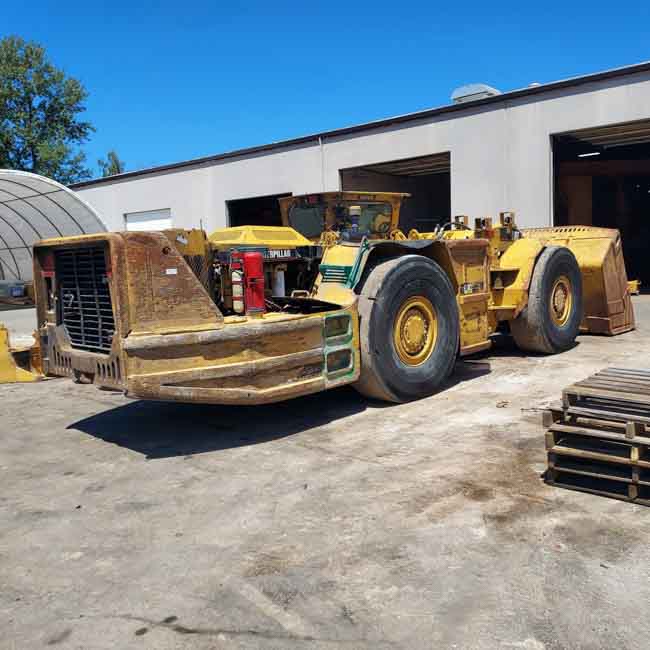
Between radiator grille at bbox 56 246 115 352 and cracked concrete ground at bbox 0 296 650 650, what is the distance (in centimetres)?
87

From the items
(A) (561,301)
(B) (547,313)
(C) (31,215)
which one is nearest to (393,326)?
(B) (547,313)

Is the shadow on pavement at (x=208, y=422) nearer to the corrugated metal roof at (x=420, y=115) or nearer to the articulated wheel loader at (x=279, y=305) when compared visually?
the articulated wheel loader at (x=279, y=305)

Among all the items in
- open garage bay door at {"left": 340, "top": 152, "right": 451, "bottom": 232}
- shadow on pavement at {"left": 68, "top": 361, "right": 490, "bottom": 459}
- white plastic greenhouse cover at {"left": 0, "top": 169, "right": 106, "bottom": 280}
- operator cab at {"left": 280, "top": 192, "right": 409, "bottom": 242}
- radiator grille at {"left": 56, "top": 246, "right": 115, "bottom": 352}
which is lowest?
shadow on pavement at {"left": 68, "top": 361, "right": 490, "bottom": 459}

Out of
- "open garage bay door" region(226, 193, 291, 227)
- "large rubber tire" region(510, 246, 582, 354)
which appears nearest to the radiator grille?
"large rubber tire" region(510, 246, 582, 354)

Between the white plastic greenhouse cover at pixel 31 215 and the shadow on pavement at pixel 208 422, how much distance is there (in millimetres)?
6892

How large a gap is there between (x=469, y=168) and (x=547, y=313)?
310 inches

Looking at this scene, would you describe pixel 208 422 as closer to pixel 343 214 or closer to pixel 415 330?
pixel 415 330

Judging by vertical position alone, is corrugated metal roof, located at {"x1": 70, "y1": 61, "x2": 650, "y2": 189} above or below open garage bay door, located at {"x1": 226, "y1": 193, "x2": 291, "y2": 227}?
above

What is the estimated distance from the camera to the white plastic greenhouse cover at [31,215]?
13195 millimetres

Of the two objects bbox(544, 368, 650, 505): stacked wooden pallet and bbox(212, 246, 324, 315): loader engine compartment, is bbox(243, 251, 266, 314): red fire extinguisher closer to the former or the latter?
bbox(212, 246, 324, 315): loader engine compartment

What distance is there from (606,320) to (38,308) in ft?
25.5

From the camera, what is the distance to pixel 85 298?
5520mm

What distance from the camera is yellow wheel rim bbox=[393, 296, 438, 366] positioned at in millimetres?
6363

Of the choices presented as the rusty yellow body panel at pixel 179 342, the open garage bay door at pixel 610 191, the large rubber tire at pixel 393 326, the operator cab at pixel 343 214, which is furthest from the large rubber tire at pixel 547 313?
the open garage bay door at pixel 610 191
